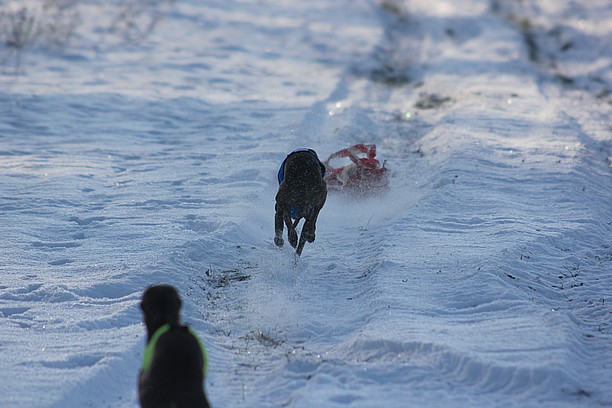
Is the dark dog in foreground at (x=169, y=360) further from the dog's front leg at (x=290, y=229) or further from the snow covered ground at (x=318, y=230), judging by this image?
the dog's front leg at (x=290, y=229)

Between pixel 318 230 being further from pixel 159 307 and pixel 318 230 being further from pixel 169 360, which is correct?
pixel 169 360

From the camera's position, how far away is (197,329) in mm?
5621

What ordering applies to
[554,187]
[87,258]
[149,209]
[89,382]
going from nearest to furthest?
1. [89,382]
2. [87,258]
3. [149,209]
4. [554,187]

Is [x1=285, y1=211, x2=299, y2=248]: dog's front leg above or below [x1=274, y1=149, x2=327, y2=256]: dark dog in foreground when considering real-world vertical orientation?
below

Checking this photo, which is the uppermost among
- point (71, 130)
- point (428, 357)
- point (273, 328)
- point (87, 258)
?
point (428, 357)

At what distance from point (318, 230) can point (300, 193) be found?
4.86 ft

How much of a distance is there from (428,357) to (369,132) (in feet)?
27.1

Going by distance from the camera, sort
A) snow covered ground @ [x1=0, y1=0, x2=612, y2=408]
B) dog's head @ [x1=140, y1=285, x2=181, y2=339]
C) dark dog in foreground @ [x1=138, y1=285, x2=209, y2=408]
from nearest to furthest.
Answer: dark dog in foreground @ [x1=138, y1=285, x2=209, y2=408] → dog's head @ [x1=140, y1=285, x2=181, y2=339] → snow covered ground @ [x1=0, y1=0, x2=612, y2=408]

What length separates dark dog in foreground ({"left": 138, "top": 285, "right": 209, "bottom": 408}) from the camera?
11.0 ft

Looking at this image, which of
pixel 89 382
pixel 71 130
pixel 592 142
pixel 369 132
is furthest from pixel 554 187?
pixel 71 130

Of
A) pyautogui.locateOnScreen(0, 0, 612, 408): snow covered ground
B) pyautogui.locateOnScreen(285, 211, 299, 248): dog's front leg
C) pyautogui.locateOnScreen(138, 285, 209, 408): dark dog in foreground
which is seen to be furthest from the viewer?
pyautogui.locateOnScreen(285, 211, 299, 248): dog's front leg

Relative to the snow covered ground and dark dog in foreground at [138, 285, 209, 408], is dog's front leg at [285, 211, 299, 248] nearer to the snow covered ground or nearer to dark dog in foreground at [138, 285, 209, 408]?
the snow covered ground

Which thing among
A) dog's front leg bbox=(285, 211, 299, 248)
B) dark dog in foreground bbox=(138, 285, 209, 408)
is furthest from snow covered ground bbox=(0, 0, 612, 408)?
dark dog in foreground bbox=(138, 285, 209, 408)

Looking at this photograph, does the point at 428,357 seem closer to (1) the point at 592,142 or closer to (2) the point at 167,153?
(2) the point at 167,153
